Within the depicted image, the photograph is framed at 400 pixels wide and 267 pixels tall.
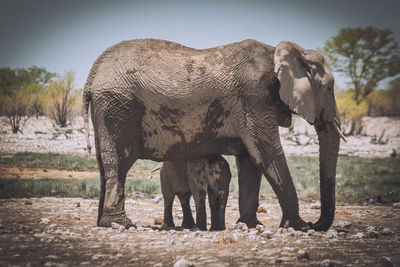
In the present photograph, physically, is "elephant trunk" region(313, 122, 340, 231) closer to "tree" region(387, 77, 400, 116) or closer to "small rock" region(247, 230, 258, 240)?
"small rock" region(247, 230, 258, 240)

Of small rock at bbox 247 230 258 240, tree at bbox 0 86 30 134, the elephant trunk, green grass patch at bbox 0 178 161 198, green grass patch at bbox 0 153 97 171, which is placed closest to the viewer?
A: small rock at bbox 247 230 258 240

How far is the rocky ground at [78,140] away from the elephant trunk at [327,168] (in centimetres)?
1008

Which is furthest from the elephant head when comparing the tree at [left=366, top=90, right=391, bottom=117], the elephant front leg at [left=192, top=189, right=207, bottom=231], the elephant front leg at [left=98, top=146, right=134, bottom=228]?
the tree at [left=366, top=90, right=391, bottom=117]

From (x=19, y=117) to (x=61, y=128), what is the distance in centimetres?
700

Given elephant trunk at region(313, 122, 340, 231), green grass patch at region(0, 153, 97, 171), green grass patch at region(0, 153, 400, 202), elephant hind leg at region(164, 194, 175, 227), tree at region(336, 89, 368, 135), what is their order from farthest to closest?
tree at region(336, 89, 368, 135) → green grass patch at region(0, 153, 97, 171) → green grass patch at region(0, 153, 400, 202) → elephant hind leg at region(164, 194, 175, 227) → elephant trunk at region(313, 122, 340, 231)

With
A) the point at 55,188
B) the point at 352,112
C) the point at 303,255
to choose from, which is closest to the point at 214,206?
the point at 303,255

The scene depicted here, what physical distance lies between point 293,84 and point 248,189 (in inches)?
84.9

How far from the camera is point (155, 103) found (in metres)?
7.25

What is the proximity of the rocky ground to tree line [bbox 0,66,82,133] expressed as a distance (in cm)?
43

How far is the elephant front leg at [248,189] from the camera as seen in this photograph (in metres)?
7.84

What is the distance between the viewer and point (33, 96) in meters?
20.4

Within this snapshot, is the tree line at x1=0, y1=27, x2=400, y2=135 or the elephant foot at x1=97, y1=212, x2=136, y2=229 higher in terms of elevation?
the tree line at x1=0, y1=27, x2=400, y2=135

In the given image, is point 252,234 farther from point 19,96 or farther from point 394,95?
point 394,95

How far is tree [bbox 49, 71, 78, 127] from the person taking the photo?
23.6m
